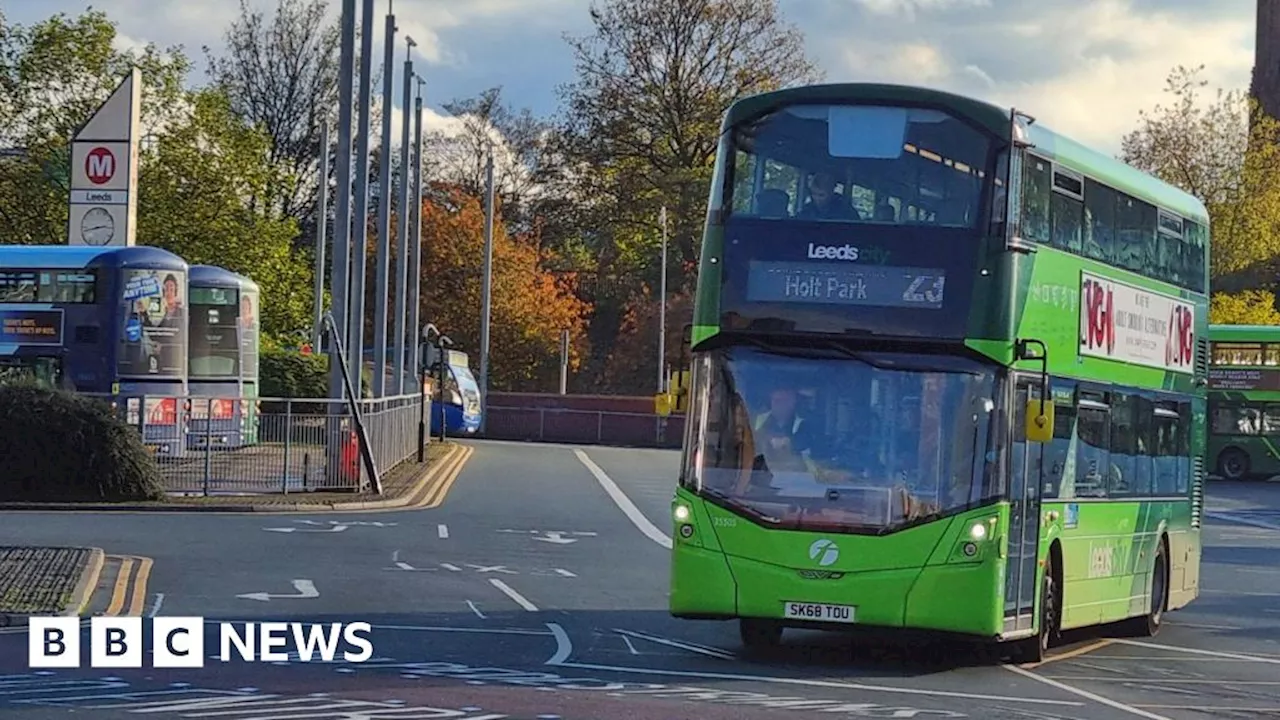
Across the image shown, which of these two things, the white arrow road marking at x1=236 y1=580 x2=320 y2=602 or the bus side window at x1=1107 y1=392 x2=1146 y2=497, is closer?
the bus side window at x1=1107 y1=392 x2=1146 y2=497

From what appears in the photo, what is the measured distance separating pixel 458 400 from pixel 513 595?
4496 cm

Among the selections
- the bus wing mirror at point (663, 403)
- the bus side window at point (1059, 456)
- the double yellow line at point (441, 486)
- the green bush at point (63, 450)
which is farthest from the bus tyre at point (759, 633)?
the green bush at point (63, 450)

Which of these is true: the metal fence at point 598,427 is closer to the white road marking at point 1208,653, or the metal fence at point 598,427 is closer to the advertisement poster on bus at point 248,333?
the advertisement poster on bus at point 248,333

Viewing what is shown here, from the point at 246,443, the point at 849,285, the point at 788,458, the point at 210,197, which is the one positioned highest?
the point at 210,197

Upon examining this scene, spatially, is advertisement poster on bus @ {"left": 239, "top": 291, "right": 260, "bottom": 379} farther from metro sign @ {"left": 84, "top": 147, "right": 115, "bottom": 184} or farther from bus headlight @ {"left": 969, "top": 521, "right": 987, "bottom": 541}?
bus headlight @ {"left": 969, "top": 521, "right": 987, "bottom": 541}

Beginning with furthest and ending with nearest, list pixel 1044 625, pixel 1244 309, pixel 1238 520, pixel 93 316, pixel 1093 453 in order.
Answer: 1. pixel 1244 309
2. pixel 1238 520
3. pixel 93 316
4. pixel 1093 453
5. pixel 1044 625

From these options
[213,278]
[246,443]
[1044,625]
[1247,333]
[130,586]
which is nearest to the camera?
[1044,625]

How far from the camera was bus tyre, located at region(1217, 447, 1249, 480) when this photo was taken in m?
57.7

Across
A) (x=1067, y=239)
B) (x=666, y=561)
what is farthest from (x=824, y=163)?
(x=666, y=561)

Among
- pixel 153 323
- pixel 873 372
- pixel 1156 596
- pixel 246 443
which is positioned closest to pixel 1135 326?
pixel 1156 596

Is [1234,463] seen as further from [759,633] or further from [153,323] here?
[759,633]

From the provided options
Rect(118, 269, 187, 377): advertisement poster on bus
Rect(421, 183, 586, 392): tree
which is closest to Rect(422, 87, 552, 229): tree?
Rect(421, 183, 586, 392): tree

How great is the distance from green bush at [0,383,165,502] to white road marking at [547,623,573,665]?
1512 cm

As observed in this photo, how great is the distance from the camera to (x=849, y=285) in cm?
1466
